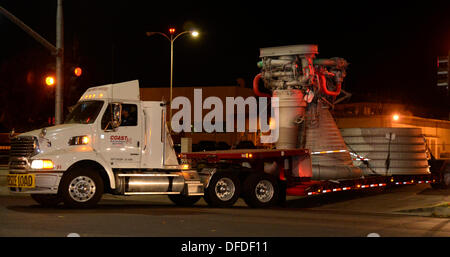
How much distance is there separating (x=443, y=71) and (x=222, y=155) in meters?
6.74

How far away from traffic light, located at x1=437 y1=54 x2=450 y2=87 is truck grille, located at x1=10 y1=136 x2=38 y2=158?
1127cm

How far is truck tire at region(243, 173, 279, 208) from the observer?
59.9 ft

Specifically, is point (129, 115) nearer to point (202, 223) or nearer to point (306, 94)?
point (202, 223)

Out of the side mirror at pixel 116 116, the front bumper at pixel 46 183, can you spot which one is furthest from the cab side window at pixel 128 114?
the front bumper at pixel 46 183

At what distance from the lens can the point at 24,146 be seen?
52.7 feet

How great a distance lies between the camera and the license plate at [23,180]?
1569cm

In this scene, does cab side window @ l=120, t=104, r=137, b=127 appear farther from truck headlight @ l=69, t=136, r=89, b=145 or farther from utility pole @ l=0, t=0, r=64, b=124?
utility pole @ l=0, t=0, r=64, b=124

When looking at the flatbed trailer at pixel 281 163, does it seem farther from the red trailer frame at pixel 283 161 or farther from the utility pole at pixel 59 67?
the utility pole at pixel 59 67

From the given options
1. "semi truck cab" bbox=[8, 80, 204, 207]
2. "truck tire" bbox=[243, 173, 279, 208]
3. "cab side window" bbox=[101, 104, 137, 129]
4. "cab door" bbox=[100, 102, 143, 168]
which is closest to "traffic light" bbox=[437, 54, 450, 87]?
"truck tire" bbox=[243, 173, 279, 208]

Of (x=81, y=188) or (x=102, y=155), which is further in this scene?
(x=102, y=155)

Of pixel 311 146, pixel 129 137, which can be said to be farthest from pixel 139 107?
pixel 311 146

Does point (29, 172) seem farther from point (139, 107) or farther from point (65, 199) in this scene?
point (139, 107)

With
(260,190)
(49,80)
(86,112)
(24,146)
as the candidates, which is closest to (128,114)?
(86,112)

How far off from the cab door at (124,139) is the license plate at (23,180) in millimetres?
1873
